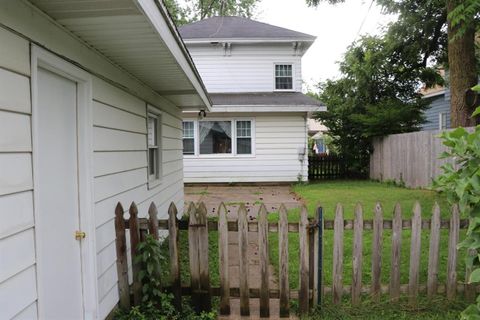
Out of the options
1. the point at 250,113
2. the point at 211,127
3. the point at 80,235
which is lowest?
the point at 80,235

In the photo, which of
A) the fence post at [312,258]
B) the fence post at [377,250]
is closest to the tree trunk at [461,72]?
the fence post at [377,250]

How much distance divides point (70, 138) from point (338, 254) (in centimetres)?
272

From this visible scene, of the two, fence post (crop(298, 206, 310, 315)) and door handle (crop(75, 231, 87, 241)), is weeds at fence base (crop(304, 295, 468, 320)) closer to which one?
fence post (crop(298, 206, 310, 315))

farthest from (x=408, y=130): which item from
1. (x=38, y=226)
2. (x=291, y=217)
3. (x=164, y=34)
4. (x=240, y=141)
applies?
(x=38, y=226)

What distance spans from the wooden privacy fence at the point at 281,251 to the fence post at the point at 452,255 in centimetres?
1

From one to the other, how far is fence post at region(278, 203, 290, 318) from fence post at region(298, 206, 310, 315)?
0.14 metres

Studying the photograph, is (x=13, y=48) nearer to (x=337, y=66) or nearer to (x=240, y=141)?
(x=240, y=141)

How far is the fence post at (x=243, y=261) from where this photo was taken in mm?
3740

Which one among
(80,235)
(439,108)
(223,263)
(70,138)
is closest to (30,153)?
(70,138)

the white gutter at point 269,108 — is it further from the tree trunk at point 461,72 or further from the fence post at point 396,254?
the fence post at point 396,254

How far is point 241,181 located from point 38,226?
515 inches

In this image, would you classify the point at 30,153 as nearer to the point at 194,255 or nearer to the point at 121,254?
the point at 121,254

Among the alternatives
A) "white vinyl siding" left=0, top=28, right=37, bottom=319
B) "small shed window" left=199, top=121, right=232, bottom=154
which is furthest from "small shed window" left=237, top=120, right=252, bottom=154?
"white vinyl siding" left=0, top=28, right=37, bottom=319

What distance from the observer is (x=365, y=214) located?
8.45 m
